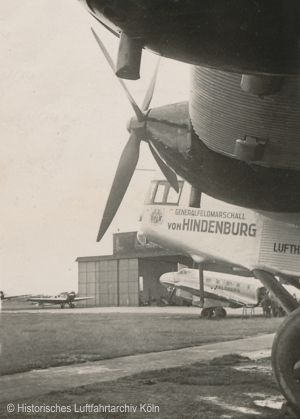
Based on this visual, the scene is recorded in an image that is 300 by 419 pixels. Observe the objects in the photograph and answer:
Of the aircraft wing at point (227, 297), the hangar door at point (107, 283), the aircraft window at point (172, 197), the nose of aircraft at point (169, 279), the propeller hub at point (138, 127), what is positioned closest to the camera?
the propeller hub at point (138, 127)

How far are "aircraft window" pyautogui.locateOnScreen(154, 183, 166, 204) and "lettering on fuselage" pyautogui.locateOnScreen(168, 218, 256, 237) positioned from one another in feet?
1.84

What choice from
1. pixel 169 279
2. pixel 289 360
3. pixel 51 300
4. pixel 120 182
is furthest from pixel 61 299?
pixel 289 360

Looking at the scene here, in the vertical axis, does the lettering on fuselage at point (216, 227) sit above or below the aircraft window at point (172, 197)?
below

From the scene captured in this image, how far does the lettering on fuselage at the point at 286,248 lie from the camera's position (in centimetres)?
795

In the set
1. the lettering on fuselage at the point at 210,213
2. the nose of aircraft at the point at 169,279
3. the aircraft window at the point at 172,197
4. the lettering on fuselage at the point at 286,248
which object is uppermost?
the aircraft window at the point at 172,197

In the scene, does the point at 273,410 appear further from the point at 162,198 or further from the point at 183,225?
the point at 162,198

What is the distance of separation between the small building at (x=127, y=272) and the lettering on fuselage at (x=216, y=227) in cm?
2544

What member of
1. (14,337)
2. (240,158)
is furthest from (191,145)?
(14,337)

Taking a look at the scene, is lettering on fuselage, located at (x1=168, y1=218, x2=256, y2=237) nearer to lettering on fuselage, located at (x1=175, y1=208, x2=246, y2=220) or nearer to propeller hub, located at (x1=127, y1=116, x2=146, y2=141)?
lettering on fuselage, located at (x1=175, y1=208, x2=246, y2=220)

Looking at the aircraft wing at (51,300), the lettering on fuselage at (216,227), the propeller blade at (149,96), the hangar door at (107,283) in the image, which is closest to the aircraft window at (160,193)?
the lettering on fuselage at (216,227)

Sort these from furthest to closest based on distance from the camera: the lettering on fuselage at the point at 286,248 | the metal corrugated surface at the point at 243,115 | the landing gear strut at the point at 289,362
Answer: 1. the lettering on fuselage at the point at 286,248
2. the landing gear strut at the point at 289,362
3. the metal corrugated surface at the point at 243,115

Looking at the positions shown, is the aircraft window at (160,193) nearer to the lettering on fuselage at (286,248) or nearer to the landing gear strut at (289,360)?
the lettering on fuselage at (286,248)

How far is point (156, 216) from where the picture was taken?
1110cm

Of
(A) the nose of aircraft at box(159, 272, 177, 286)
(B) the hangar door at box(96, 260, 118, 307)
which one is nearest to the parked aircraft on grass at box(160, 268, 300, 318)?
(A) the nose of aircraft at box(159, 272, 177, 286)
